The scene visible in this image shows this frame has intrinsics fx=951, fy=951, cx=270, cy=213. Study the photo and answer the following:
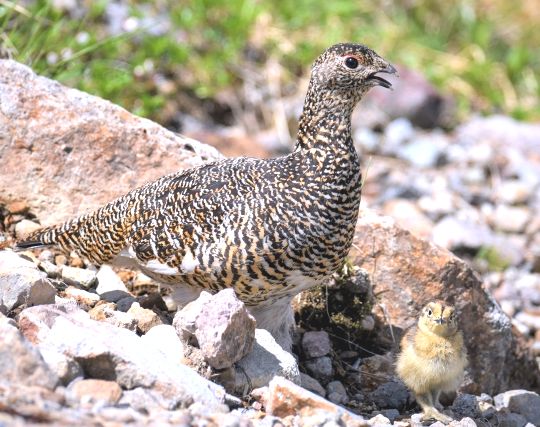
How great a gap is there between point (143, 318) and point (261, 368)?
0.79 meters

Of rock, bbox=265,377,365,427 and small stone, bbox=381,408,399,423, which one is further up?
rock, bbox=265,377,365,427

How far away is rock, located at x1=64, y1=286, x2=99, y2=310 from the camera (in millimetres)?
5594

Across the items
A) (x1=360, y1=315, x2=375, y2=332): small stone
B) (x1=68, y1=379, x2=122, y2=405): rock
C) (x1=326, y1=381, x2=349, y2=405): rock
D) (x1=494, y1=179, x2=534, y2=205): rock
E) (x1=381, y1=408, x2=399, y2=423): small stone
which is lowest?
(x1=381, y1=408, x2=399, y2=423): small stone

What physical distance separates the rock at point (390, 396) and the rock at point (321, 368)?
292mm

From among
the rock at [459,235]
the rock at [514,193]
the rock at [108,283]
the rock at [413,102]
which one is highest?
the rock at [413,102]

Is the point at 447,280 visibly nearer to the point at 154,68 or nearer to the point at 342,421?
the point at 342,421

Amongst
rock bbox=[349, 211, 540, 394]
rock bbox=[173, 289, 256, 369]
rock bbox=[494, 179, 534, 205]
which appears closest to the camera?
rock bbox=[173, 289, 256, 369]

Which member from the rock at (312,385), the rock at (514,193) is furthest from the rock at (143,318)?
the rock at (514,193)

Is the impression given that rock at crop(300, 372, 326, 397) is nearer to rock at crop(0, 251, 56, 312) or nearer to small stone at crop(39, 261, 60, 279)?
rock at crop(0, 251, 56, 312)

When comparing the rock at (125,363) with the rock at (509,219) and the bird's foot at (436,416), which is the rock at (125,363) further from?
the rock at (509,219)

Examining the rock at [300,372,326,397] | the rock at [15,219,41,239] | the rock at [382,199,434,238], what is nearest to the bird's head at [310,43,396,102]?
the rock at [300,372,326,397]

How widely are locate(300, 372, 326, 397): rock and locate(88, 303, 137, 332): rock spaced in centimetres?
109

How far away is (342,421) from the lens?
172 inches

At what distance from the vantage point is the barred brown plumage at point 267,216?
5250 millimetres
